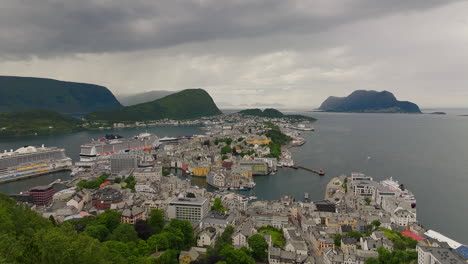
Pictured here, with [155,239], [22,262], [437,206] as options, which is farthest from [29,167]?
[437,206]

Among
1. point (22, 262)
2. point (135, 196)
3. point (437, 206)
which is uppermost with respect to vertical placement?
point (22, 262)

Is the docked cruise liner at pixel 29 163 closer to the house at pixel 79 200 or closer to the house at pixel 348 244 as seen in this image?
the house at pixel 79 200

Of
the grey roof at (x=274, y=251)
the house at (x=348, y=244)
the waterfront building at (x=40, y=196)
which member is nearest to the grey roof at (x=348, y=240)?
the house at (x=348, y=244)

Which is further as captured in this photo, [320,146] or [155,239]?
[320,146]

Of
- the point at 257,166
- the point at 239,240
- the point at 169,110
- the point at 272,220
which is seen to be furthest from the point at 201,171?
the point at 169,110

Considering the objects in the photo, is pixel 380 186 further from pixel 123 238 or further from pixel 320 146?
pixel 320 146

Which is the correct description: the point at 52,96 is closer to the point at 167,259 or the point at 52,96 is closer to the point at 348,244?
the point at 167,259
